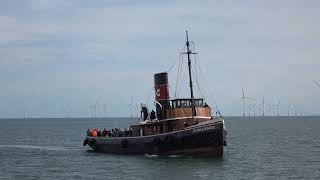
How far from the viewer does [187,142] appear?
54.0m

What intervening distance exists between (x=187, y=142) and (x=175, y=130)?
2144mm

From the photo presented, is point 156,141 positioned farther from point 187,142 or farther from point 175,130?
point 187,142

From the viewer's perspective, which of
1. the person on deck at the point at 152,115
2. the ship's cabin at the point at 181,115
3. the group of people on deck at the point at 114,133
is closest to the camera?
the ship's cabin at the point at 181,115

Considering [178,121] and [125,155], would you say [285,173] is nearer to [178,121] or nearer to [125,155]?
[178,121]

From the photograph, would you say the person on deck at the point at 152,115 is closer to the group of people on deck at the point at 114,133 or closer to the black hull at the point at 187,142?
the black hull at the point at 187,142

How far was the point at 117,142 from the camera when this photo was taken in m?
62.4

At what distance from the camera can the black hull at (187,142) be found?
172 feet

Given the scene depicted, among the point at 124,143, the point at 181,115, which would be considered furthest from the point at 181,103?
the point at 124,143

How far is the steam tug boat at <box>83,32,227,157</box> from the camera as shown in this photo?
5284cm

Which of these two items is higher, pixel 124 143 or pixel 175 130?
pixel 175 130

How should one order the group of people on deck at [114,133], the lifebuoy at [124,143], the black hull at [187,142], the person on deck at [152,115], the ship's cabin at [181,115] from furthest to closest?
1. the group of people on deck at [114,133]
2. the lifebuoy at [124,143]
3. the person on deck at [152,115]
4. the ship's cabin at [181,115]
5. the black hull at [187,142]

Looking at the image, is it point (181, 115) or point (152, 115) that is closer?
point (181, 115)

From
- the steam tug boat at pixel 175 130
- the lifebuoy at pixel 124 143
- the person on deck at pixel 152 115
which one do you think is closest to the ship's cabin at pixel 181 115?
the steam tug boat at pixel 175 130

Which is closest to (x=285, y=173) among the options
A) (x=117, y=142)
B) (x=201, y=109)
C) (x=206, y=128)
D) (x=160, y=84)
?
(x=206, y=128)
